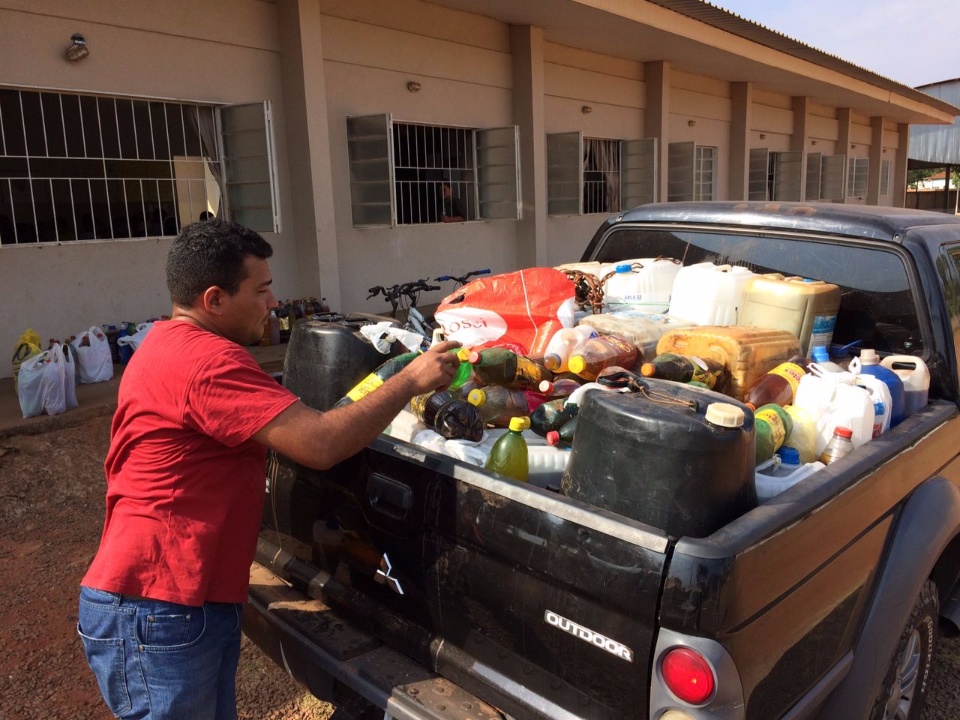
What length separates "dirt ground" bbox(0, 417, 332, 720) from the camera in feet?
9.26

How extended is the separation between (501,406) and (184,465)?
41.9 inches

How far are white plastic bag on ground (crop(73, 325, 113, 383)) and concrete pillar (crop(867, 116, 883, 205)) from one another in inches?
1001

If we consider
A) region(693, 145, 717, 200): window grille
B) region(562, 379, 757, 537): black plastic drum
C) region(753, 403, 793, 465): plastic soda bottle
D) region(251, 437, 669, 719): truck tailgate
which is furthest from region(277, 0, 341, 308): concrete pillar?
region(693, 145, 717, 200): window grille

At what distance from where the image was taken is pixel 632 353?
279 cm

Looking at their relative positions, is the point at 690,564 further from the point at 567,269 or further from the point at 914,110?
the point at 914,110

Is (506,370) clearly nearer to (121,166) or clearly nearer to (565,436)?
(565,436)

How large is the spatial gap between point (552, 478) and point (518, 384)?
49cm

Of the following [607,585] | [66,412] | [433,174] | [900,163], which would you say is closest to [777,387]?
[607,585]

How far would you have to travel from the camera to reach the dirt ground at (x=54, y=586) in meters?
2.82

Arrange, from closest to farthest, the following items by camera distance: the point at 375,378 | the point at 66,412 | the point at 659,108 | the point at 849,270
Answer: the point at 375,378 → the point at 849,270 → the point at 66,412 → the point at 659,108

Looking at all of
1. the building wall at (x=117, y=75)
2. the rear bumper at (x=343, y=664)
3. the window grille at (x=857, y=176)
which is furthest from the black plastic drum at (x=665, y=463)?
the window grille at (x=857, y=176)

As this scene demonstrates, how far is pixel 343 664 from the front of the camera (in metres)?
2.05

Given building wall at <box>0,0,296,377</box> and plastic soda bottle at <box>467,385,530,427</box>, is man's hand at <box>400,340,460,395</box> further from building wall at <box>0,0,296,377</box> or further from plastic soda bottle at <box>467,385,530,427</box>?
building wall at <box>0,0,296,377</box>

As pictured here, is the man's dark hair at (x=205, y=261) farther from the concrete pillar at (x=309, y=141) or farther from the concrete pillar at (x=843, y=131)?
the concrete pillar at (x=843, y=131)
